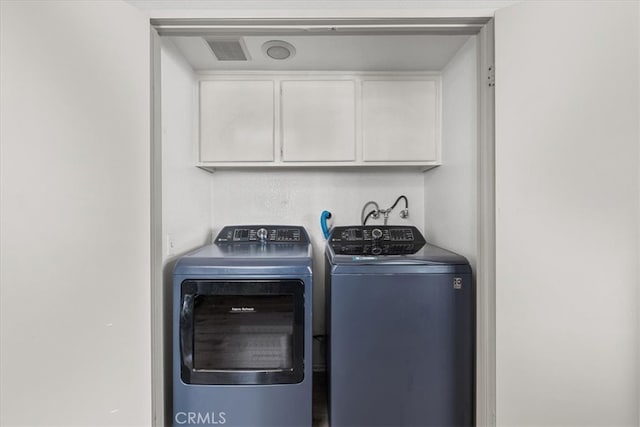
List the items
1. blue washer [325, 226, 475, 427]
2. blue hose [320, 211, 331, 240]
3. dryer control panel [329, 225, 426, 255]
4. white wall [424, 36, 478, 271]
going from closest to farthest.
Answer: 1. blue washer [325, 226, 475, 427]
2. white wall [424, 36, 478, 271]
3. dryer control panel [329, 225, 426, 255]
4. blue hose [320, 211, 331, 240]

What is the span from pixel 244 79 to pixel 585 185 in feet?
6.10

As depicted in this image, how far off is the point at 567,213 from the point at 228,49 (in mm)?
1760

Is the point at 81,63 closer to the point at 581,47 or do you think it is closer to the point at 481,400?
the point at 581,47

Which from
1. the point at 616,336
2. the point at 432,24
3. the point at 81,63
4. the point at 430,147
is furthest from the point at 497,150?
the point at 81,63

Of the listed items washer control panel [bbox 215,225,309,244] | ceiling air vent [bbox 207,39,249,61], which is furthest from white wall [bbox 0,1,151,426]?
washer control panel [bbox 215,225,309,244]

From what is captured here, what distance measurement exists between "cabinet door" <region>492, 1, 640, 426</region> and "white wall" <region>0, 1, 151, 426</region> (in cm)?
139

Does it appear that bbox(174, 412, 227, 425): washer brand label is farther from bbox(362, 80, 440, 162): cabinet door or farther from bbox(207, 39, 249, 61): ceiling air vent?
bbox(207, 39, 249, 61): ceiling air vent

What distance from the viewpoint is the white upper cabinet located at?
1.96 metres

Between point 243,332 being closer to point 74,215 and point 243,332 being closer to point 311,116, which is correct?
point 74,215

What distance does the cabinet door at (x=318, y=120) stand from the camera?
1957mm

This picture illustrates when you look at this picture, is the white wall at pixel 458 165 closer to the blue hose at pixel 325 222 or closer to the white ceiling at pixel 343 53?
the white ceiling at pixel 343 53

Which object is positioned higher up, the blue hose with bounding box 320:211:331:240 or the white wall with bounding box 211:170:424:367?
the white wall with bounding box 211:170:424:367

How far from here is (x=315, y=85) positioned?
76.9 inches

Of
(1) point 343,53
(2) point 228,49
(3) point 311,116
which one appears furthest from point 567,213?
(2) point 228,49
